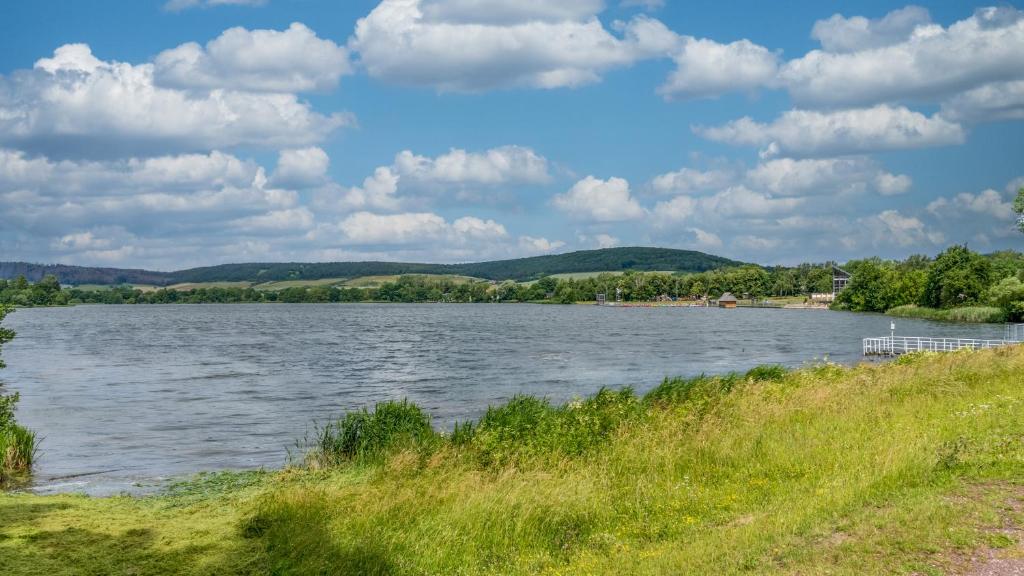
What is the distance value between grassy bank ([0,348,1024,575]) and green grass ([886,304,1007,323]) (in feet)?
367

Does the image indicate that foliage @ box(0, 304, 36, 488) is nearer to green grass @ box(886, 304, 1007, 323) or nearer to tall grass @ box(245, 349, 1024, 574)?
tall grass @ box(245, 349, 1024, 574)

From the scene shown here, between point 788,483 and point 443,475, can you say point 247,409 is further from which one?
point 788,483

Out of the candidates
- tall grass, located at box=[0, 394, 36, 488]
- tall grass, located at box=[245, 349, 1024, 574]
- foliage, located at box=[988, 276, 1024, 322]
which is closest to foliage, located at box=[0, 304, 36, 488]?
tall grass, located at box=[0, 394, 36, 488]

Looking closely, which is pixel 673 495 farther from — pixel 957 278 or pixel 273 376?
pixel 957 278

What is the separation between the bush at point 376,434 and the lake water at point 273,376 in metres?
4.07

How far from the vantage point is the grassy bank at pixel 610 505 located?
10344 millimetres

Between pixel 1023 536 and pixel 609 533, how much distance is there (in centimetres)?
557

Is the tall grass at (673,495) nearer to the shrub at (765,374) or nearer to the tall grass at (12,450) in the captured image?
the shrub at (765,374)

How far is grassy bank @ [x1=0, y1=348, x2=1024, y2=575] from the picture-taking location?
33.9ft

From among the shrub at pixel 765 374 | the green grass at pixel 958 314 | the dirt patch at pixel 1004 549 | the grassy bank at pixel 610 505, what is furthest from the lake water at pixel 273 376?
the dirt patch at pixel 1004 549

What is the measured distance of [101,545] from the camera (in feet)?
39.3

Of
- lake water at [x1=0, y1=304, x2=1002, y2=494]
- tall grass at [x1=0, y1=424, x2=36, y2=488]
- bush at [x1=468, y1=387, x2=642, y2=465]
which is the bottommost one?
lake water at [x1=0, y1=304, x2=1002, y2=494]

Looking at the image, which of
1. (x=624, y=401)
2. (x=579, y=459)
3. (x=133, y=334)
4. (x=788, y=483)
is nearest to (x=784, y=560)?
(x=788, y=483)

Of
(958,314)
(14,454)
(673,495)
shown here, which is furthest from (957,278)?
(14,454)
